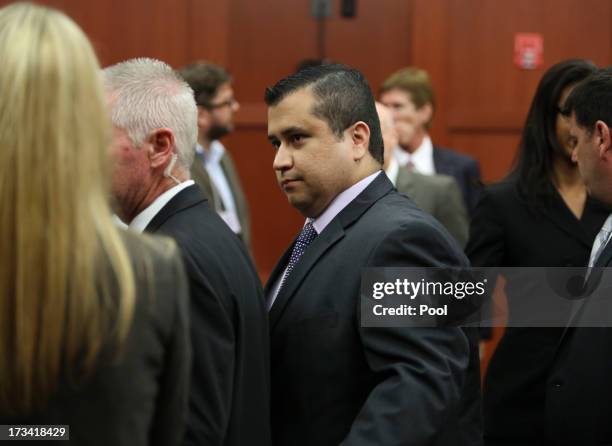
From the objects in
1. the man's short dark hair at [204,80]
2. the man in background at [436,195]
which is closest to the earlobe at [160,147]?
the man in background at [436,195]

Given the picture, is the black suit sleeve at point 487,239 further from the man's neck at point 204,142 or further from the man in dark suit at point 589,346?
the man's neck at point 204,142

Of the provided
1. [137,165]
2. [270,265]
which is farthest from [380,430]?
[270,265]

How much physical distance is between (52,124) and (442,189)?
3576 millimetres

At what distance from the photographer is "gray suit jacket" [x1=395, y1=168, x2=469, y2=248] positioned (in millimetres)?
4828

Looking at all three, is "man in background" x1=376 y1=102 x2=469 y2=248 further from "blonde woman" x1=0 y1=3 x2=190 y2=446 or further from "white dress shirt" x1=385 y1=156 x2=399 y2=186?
"blonde woman" x1=0 y1=3 x2=190 y2=446

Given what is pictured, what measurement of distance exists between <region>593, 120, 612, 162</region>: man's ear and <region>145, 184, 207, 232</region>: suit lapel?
3.65 ft

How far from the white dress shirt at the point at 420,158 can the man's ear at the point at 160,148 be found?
12.0 feet

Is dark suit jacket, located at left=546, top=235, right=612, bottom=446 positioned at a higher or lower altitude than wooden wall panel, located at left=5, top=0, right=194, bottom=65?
lower

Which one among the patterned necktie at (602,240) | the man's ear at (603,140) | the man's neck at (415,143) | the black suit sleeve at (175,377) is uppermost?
the man's ear at (603,140)

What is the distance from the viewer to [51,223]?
1.42 meters

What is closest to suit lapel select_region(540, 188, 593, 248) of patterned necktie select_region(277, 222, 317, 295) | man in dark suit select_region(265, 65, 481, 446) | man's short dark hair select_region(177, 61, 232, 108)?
man in dark suit select_region(265, 65, 481, 446)

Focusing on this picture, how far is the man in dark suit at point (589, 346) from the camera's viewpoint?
2.58 m

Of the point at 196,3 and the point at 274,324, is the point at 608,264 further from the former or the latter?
the point at 196,3

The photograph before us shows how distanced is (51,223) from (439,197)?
11.7 feet
